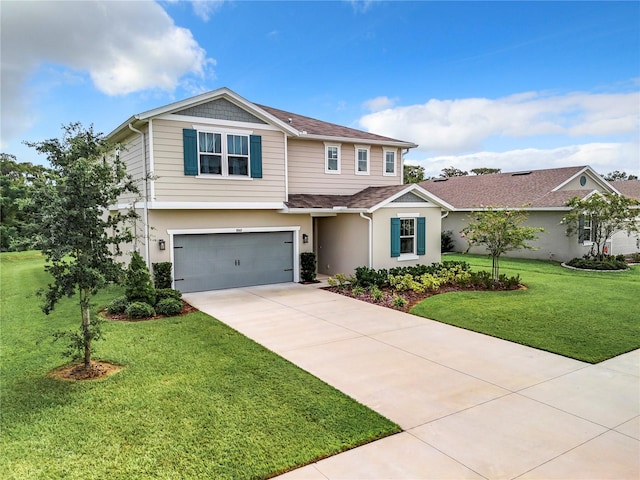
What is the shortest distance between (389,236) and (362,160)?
3.94 meters

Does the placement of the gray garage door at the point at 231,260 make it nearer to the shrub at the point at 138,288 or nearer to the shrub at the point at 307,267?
the shrub at the point at 307,267

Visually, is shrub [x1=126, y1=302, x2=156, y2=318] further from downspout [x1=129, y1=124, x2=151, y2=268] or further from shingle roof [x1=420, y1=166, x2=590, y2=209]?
shingle roof [x1=420, y1=166, x2=590, y2=209]

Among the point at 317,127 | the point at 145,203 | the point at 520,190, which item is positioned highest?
the point at 317,127

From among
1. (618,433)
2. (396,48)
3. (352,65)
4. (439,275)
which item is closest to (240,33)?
(352,65)

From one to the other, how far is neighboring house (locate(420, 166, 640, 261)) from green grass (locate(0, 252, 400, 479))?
1393 centimetres

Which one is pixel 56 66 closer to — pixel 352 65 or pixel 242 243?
pixel 242 243

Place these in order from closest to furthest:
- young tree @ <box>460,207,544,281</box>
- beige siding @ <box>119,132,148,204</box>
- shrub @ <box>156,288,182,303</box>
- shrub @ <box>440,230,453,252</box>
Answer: shrub @ <box>156,288,182,303</box>
beige siding @ <box>119,132,148,204</box>
young tree @ <box>460,207,544,281</box>
shrub @ <box>440,230,453,252</box>

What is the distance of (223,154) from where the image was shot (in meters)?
12.7

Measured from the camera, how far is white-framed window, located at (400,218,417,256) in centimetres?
1504

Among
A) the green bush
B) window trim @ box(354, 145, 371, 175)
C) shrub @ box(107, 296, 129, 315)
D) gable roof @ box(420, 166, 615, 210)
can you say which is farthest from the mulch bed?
the green bush

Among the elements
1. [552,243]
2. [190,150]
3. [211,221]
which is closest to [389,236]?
[211,221]

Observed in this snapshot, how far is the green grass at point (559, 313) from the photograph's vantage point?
25.4 ft

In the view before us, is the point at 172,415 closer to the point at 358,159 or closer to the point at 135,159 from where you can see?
the point at 135,159

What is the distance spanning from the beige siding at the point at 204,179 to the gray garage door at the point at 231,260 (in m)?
1.37
